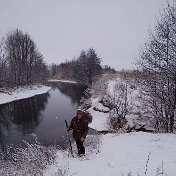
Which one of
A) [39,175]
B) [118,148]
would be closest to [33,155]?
[39,175]

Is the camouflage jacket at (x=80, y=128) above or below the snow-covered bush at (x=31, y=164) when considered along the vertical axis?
above

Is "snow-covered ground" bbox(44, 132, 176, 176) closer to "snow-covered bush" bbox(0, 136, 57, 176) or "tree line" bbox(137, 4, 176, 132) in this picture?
"snow-covered bush" bbox(0, 136, 57, 176)

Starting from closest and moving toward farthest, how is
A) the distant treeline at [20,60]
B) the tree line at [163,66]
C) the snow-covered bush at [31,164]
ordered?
the snow-covered bush at [31,164]
the tree line at [163,66]
the distant treeline at [20,60]

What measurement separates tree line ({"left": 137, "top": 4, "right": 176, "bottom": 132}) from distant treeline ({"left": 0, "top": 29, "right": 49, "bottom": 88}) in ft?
135

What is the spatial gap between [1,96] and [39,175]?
3669 centimetres

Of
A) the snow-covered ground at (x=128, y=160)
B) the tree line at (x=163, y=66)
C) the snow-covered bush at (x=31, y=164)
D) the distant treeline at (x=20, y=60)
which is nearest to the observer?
the snow-covered ground at (x=128, y=160)

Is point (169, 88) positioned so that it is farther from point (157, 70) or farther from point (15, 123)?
point (15, 123)

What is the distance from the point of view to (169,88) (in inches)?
578

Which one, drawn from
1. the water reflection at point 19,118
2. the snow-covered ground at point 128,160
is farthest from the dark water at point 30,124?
the snow-covered ground at point 128,160

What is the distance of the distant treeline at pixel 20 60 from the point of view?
189 feet

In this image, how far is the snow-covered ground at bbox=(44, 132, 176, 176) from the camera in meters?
7.08

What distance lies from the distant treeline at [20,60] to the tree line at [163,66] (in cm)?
4128

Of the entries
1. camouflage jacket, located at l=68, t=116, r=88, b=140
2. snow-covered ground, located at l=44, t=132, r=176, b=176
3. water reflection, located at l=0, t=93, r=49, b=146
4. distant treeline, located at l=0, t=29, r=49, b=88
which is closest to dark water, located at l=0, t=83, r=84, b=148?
water reflection, located at l=0, t=93, r=49, b=146

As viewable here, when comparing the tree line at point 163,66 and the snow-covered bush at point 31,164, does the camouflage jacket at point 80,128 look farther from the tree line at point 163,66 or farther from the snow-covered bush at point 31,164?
the tree line at point 163,66
